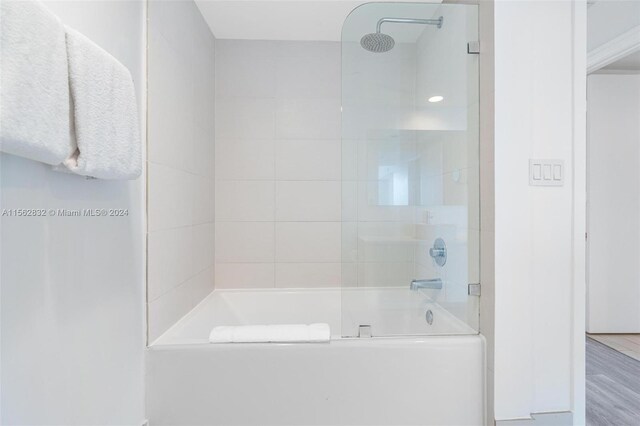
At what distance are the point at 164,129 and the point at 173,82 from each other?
0.91 ft

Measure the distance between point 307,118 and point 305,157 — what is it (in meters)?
0.28

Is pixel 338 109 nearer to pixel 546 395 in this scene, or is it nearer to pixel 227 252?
pixel 227 252

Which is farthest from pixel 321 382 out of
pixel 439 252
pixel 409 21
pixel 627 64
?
pixel 627 64

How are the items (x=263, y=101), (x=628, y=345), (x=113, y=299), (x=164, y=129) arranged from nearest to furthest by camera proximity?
(x=113, y=299) → (x=164, y=129) → (x=263, y=101) → (x=628, y=345)

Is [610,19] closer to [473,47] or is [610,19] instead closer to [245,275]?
[473,47]

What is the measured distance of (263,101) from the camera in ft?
7.15

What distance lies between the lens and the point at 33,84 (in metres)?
0.65

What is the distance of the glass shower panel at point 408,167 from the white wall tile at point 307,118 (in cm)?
49

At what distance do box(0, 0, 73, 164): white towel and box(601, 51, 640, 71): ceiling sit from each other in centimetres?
373

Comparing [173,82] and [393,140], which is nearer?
[173,82]

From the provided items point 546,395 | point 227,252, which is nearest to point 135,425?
point 227,252

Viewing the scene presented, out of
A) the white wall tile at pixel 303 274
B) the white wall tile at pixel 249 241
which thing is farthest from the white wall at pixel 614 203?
the white wall tile at pixel 249 241

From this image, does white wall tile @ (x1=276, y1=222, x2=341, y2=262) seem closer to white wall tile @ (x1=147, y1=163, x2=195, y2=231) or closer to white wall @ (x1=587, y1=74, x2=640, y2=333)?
white wall tile @ (x1=147, y1=163, x2=195, y2=231)

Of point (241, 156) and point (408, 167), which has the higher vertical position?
point (241, 156)
